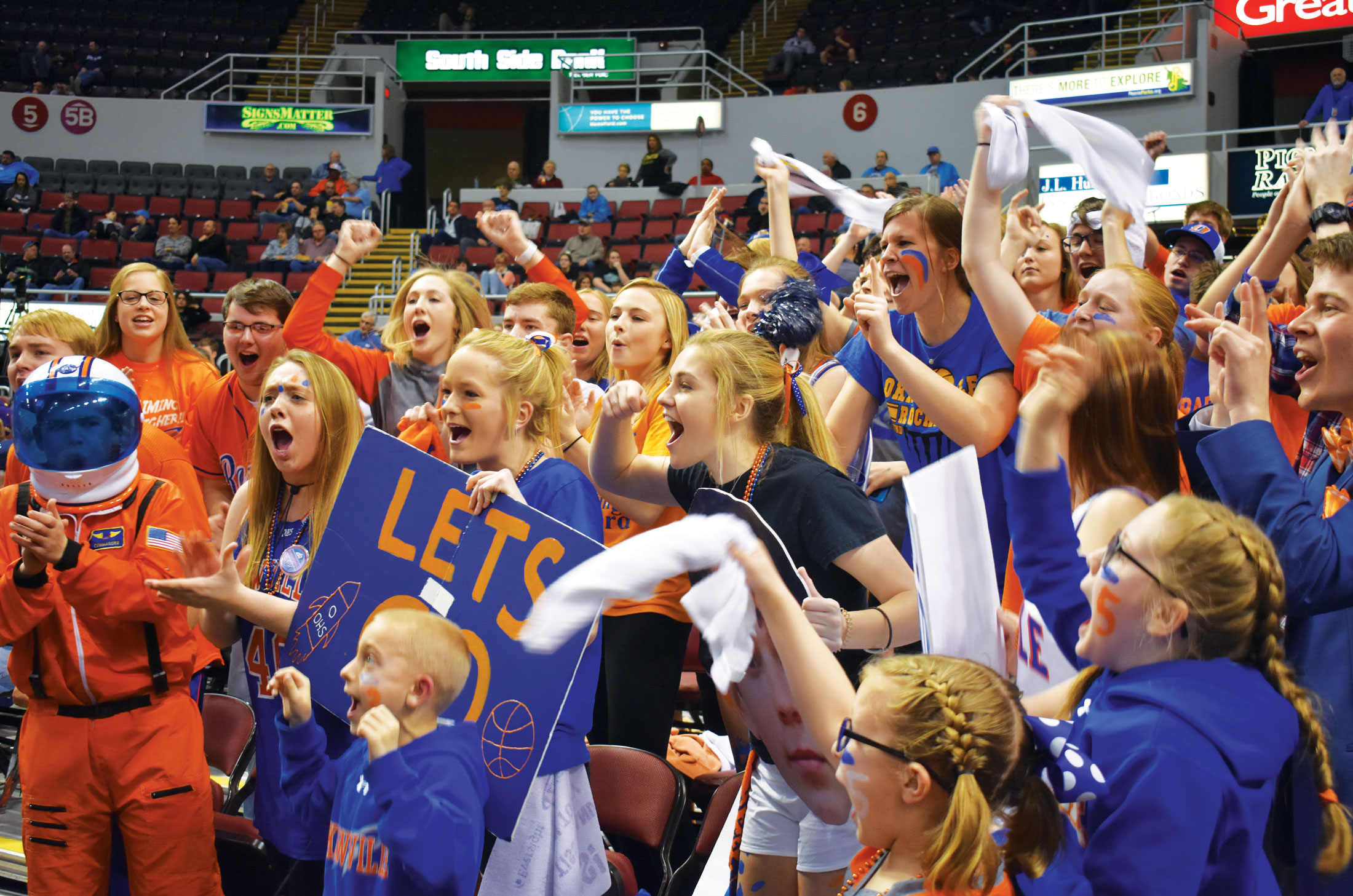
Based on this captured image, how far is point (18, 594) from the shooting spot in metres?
2.45

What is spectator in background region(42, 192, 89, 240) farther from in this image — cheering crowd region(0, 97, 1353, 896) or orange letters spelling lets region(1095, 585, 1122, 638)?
orange letters spelling lets region(1095, 585, 1122, 638)

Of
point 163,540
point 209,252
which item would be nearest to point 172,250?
point 209,252

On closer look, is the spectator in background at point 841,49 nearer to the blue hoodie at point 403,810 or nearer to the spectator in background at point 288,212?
the spectator in background at point 288,212

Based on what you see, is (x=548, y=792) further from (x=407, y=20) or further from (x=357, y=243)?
(x=407, y=20)

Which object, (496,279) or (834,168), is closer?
(496,279)

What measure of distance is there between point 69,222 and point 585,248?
716 cm

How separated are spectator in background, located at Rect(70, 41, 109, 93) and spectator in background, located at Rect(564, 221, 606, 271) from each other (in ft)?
30.5

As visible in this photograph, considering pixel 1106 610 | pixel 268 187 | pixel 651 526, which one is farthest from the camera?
pixel 268 187

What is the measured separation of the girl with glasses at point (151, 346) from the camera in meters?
3.89

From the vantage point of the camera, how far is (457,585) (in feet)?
7.45

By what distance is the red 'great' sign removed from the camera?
1388cm

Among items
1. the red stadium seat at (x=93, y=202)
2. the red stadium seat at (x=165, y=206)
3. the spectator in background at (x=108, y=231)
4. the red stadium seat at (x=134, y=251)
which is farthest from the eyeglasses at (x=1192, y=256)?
the red stadium seat at (x=93, y=202)

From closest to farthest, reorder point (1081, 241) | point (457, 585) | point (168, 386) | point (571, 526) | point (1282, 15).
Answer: point (457, 585), point (571, 526), point (168, 386), point (1081, 241), point (1282, 15)

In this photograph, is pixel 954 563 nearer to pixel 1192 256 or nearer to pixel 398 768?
pixel 398 768
